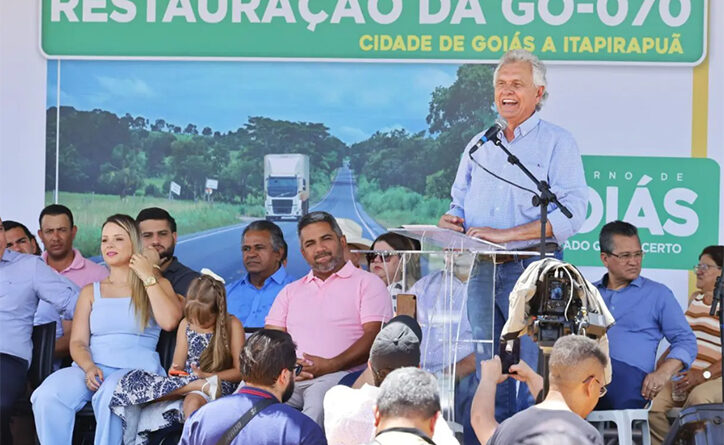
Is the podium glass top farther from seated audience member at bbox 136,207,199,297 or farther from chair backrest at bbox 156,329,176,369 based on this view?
seated audience member at bbox 136,207,199,297

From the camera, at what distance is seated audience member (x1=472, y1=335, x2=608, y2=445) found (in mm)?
3777

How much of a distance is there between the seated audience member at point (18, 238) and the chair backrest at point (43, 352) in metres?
0.91

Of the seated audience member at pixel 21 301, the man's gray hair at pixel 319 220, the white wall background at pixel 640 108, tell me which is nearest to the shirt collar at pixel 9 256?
the seated audience member at pixel 21 301

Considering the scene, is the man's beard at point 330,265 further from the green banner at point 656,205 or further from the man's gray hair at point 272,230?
the green banner at point 656,205

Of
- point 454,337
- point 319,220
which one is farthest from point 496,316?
point 319,220

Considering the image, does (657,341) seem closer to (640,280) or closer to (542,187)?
(640,280)

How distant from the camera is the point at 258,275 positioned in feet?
23.3

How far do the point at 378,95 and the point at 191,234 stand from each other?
4.85 feet

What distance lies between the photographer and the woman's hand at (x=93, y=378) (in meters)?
5.86

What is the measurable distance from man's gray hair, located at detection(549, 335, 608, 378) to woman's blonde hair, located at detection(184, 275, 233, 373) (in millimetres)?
2382

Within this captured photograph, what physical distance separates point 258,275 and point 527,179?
1835 millimetres

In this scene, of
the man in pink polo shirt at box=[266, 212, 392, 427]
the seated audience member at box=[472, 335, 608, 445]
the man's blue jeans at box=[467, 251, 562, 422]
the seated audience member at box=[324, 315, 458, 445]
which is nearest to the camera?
→ the seated audience member at box=[472, 335, 608, 445]

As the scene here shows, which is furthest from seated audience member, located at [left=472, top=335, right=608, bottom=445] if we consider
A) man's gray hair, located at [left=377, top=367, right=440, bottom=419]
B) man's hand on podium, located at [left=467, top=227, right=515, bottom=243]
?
man's hand on podium, located at [left=467, top=227, right=515, bottom=243]

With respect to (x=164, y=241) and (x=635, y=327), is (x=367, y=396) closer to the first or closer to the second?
(x=635, y=327)
